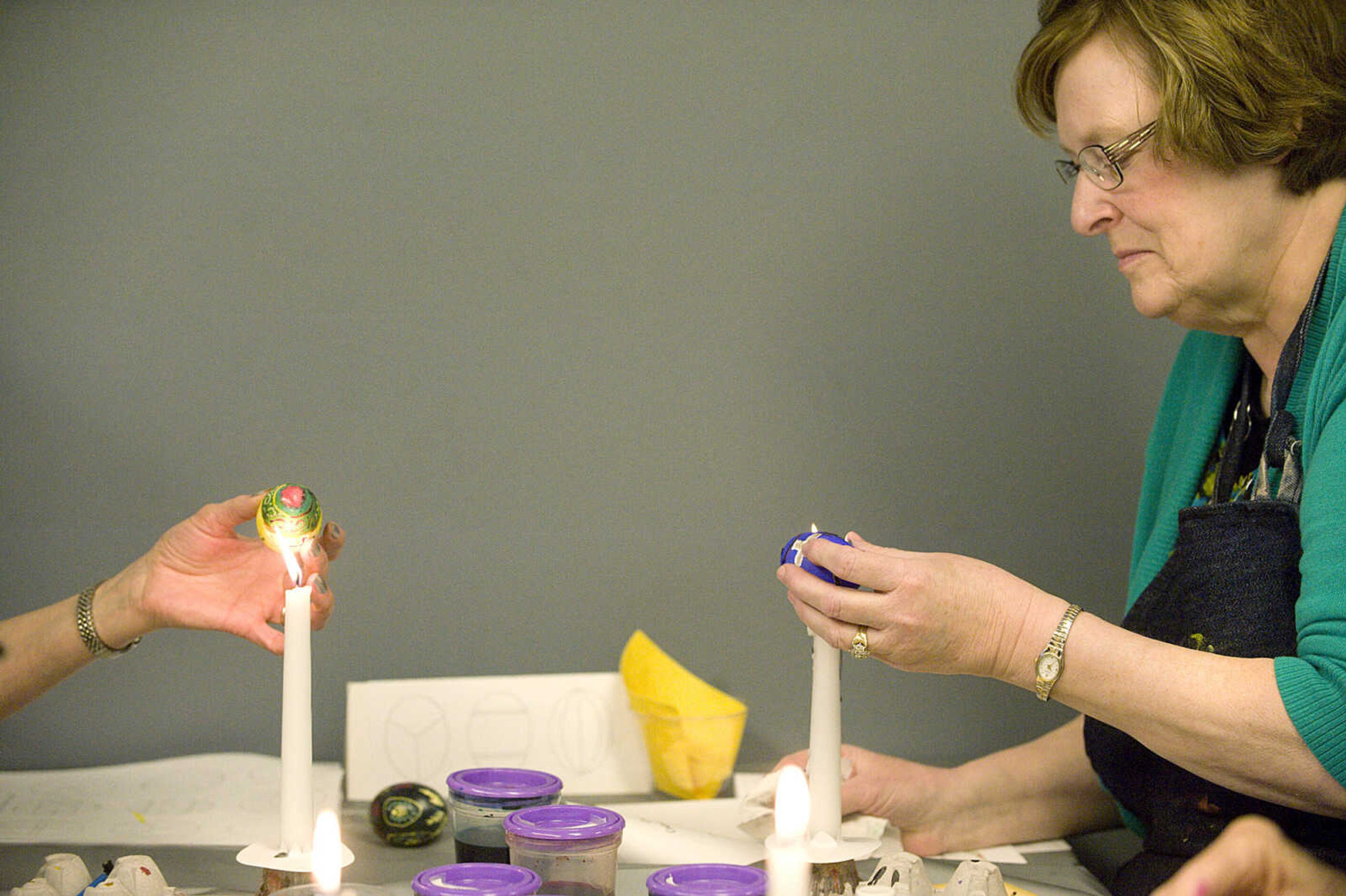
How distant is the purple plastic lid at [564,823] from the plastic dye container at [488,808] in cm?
6

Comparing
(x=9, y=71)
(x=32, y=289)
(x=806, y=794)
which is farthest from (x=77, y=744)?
(x=806, y=794)

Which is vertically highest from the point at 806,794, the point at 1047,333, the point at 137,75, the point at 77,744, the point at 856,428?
the point at 137,75

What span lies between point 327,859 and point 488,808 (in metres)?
0.21

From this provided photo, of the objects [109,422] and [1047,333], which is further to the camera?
[1047,333]

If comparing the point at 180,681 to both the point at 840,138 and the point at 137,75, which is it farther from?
the point at 840,138

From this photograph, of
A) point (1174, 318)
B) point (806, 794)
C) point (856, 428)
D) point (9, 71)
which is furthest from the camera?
point (856, 428)

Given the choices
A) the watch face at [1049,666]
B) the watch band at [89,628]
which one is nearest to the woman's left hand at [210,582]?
the watch band at [89,628]

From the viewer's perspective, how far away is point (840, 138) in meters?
1.47

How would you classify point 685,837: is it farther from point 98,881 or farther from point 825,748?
point 98,881

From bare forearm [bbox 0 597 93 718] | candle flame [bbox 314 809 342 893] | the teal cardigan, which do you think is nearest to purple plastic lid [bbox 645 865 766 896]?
candle flame [bbox 314 809 342 893]

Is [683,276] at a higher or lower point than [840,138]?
lower

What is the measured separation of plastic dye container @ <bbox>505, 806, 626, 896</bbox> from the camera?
741mm

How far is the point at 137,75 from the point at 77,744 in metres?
0.78

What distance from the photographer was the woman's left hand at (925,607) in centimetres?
88
